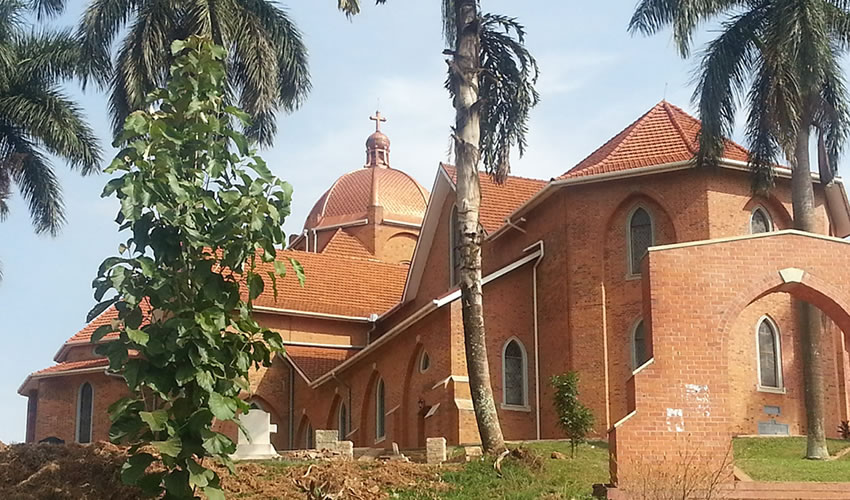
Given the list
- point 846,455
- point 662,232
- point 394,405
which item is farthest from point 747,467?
point 394,405

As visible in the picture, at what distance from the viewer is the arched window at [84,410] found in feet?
128

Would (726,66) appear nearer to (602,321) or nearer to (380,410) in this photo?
(602,321)

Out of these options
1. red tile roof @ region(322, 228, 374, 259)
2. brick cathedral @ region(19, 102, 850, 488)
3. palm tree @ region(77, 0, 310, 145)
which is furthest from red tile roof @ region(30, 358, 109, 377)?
palm tree @ region(77, 0, 310, 145)

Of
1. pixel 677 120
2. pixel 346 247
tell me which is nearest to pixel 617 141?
pixel 677 120

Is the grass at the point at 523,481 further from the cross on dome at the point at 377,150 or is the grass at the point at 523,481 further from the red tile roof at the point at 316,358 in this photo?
the cross on dome at the point at 377,150

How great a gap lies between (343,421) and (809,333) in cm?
1669

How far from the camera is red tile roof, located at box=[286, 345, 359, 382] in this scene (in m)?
36.5

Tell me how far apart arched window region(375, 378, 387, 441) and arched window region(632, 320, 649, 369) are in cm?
842

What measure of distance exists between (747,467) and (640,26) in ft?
30.3

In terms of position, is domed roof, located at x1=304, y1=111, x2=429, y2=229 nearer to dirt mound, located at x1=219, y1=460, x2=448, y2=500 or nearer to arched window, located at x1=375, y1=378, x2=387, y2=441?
arched window, located at x1=375, y1=378, x2=387, y2=441

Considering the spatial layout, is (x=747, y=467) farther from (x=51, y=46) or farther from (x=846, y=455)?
(x=51, y=46)

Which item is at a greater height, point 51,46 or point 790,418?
point 51,46

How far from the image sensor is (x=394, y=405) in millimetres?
31172

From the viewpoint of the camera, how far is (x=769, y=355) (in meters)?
26.0
